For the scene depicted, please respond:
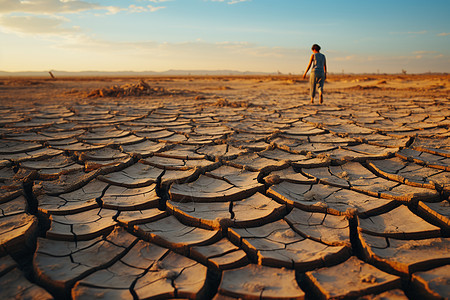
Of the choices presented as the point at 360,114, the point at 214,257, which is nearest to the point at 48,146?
the point at 214,257

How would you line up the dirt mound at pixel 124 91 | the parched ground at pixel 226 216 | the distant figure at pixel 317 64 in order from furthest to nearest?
the dirt mound at pixel 124 91
the distant figure at pixel 317 64
the parched ground at pixel 226 216

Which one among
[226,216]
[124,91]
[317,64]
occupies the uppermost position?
[317,64]

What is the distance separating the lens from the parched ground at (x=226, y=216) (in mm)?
1167

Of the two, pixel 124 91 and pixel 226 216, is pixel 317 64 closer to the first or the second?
pixel 226 216

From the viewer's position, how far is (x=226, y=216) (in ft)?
5.44

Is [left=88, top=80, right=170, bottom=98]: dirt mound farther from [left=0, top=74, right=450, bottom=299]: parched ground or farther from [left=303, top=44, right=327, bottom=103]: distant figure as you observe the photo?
[left=0, top=74, right=450, bottom=299]: parched ground

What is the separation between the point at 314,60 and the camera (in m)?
5.71

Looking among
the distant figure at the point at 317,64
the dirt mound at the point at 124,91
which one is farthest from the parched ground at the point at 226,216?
the dirt mound at the point at 124,91

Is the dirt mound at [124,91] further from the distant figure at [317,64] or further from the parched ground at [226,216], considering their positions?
the parched ground at [226,216]

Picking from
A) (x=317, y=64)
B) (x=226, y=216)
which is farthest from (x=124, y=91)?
(x=226, y=216)

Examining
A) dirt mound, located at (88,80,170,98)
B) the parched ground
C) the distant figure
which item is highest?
the distant figure

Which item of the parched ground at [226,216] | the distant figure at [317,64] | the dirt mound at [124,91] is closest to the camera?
the parched ground at [226,216]

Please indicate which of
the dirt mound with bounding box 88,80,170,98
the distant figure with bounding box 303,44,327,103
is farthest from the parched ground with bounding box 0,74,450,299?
the dirt mound with bounding box 88,80,170,98

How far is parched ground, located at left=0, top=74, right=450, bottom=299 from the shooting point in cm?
117
